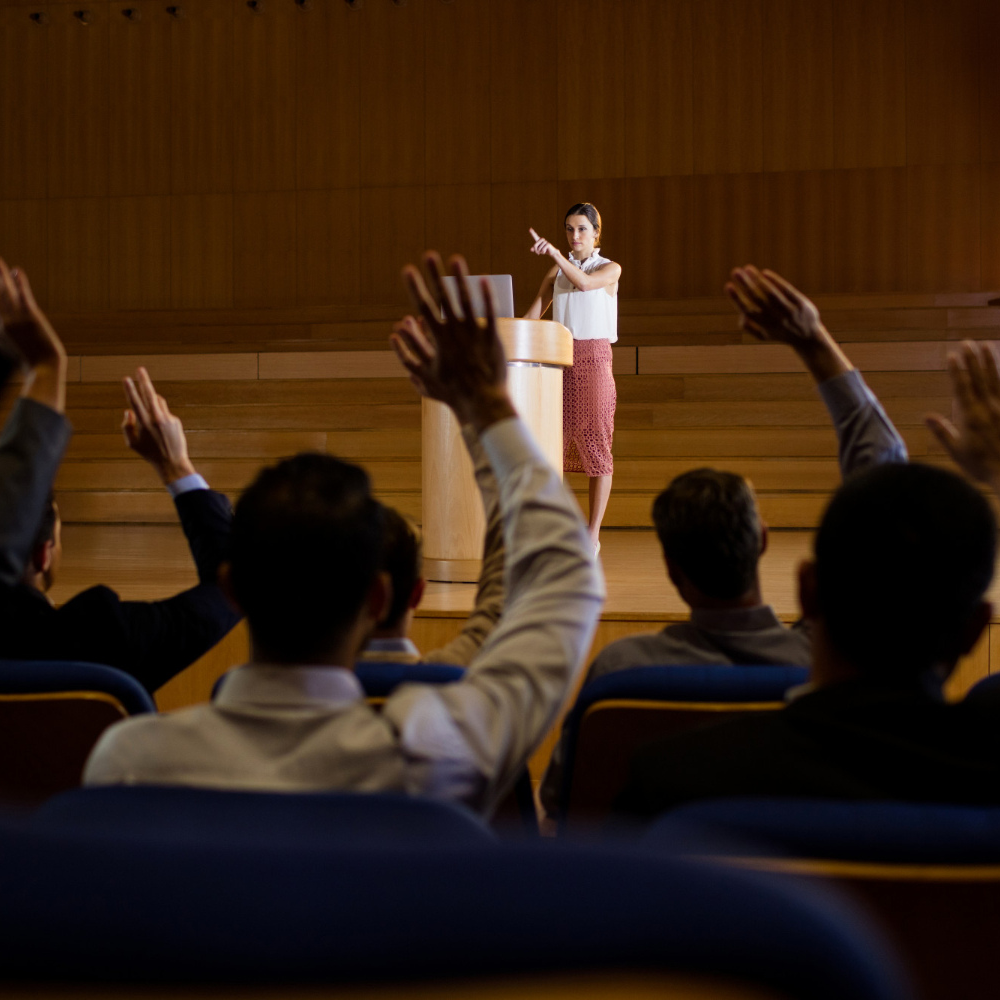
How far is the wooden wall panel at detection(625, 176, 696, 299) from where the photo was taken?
27.5ft

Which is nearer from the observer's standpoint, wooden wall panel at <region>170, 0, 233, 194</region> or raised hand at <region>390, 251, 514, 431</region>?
raised hand at <region>390, 251, 514, 431</region>

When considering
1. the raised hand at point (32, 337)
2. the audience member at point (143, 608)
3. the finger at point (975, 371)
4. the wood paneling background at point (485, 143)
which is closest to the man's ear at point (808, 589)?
the finger at point (975, 371)

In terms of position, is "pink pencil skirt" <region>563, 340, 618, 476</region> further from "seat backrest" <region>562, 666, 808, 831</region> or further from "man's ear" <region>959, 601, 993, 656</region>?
"man's ear" <region>959, 601, 993, 656</region>

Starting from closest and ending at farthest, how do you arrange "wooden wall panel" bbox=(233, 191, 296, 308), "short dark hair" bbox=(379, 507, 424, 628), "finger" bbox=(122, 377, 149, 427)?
"short dark hair" bbox=(379, 507, 424, 628) < "finger" bbox=(122, 377, 149, 427) < "wooden wall panel" bbox=(233, 191, 296, 308)

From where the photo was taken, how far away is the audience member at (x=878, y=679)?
2.67 ft

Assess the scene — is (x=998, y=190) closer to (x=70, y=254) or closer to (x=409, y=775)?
(x=70, y=254)

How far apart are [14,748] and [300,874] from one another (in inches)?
46.4

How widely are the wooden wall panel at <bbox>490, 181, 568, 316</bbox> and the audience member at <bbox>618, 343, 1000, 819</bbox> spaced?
7.61 metres

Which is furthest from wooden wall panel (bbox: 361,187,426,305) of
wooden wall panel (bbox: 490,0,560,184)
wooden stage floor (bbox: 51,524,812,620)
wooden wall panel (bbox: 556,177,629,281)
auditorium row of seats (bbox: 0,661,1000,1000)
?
auditorium row of seats (bbox: 0,661,1000,1000)

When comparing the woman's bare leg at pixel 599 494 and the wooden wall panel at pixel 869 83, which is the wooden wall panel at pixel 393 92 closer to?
the wooden wall panel at pixel 869 83

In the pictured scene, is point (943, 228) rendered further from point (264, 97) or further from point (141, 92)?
point (141, 92)

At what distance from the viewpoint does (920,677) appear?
36.1 inches

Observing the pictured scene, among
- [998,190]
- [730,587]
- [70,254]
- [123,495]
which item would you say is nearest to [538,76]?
[998,190]

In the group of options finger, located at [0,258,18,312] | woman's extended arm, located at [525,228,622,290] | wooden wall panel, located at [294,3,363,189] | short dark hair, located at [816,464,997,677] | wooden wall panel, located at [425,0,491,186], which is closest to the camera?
short dark hair, located at [816,464,997,677]
